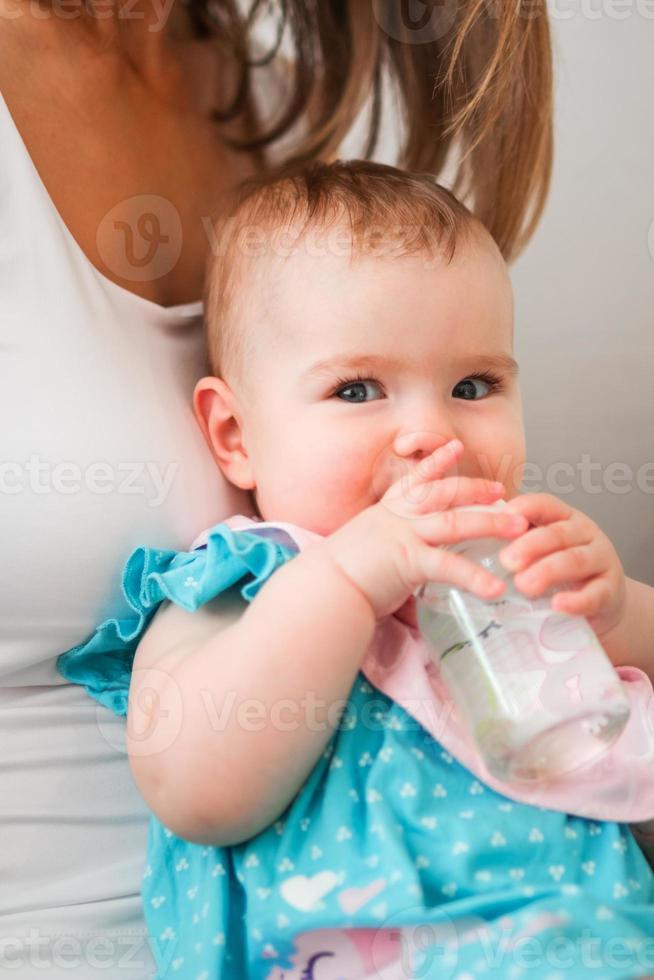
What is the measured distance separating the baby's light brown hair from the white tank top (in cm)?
10

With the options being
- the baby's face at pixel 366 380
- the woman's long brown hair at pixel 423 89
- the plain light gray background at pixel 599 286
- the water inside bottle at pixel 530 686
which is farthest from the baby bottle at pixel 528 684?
the plain light gray background at pixel 599 286

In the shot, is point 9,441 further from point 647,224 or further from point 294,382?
point 647,224

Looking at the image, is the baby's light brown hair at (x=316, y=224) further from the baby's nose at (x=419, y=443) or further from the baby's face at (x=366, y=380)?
the baby's nose at (x=419, y=443)

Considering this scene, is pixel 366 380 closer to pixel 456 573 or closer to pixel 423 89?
pixel 456 573

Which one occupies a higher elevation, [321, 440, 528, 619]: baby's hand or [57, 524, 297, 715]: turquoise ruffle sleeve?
[321, 440, 528, 619]: baby's hand

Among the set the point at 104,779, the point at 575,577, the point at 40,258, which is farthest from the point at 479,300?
the point at 104,779

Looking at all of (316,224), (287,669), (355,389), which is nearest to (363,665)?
(287,669)

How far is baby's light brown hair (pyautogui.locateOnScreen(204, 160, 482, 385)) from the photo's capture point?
3.16 ft

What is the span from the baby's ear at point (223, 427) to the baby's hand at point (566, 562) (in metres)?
0.32

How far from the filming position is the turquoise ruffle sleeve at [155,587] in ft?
2.88

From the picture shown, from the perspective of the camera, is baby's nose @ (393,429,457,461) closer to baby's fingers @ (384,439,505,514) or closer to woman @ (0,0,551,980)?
baby's fingers @ (384,439,505,514)

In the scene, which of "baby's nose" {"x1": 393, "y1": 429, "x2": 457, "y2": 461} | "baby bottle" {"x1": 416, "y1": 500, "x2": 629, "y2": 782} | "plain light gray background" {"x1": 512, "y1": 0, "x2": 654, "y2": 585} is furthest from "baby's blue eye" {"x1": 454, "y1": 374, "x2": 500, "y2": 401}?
"plain light gray background" {"x1": 512, "y1": 0, "x2": 654, "y2": 585}

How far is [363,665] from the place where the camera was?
2.85ft

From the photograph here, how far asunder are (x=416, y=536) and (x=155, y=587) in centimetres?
26
